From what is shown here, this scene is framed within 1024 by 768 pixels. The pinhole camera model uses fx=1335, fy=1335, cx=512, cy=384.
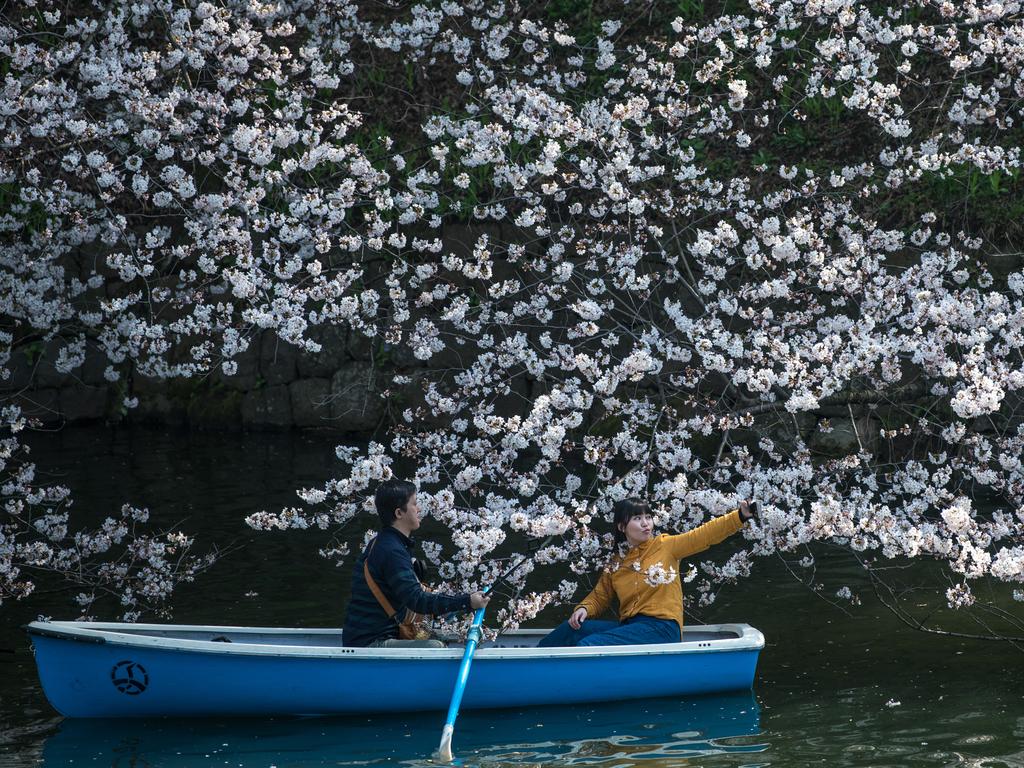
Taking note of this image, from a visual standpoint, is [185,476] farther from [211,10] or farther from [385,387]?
[211,10]

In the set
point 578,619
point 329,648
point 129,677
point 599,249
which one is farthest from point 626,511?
point 599,249

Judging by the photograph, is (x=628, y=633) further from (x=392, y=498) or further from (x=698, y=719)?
(x=392, y=498)

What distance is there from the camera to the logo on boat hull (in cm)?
695

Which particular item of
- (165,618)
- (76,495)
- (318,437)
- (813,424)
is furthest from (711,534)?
(318,437)

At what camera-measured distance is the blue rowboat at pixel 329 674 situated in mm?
6918

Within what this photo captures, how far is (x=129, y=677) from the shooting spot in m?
6.97

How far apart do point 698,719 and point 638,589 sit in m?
0.80

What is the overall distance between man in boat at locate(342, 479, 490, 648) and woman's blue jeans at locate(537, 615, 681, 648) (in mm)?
733

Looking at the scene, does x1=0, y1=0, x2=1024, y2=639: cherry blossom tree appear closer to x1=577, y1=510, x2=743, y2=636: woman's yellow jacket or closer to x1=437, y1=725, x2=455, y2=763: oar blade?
x1=577, y1=510, x2=743, y2=636: woman's yellow jacket

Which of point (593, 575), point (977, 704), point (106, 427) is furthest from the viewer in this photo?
point (106, 427)

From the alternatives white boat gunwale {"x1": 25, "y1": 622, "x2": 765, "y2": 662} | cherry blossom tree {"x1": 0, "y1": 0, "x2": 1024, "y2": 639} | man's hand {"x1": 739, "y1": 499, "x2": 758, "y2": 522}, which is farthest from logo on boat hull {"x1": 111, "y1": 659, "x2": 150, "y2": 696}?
man's hand {"x1": 739, "y1": 499, "x2": 758, "y2": 522}

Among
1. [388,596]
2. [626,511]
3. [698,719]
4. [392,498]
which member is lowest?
[698,719]

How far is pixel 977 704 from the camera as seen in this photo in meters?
6.91

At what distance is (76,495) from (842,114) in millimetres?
8115
